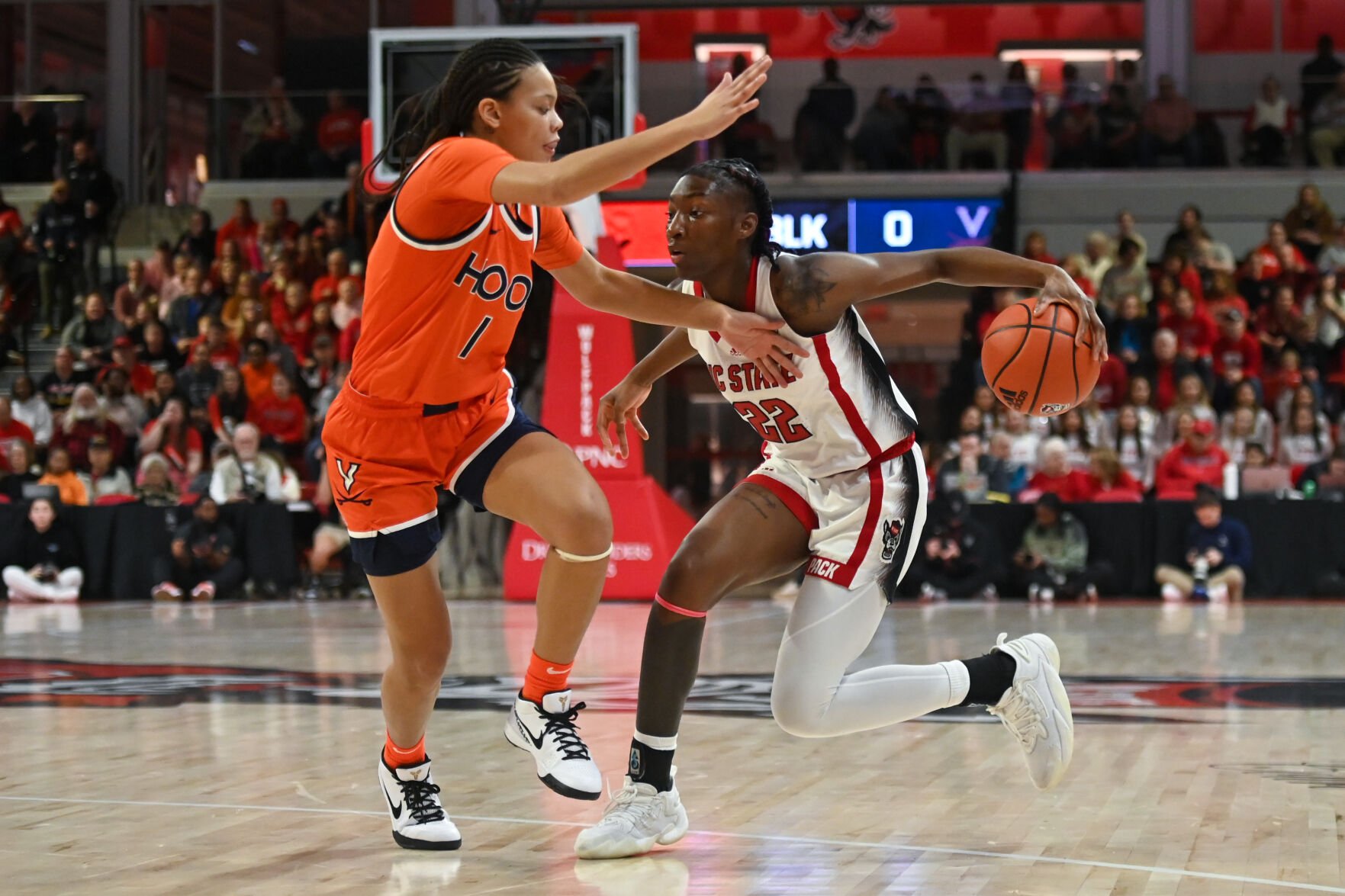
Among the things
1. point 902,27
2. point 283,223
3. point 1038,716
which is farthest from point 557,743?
point 902,27

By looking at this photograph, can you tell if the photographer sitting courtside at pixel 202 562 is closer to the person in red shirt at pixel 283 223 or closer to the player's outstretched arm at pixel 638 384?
the person in red shirt at pixel 283 223

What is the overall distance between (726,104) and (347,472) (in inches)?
52.6

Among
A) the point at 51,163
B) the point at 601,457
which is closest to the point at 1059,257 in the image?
the point at 601,457

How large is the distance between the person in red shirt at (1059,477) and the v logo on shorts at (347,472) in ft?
31.7

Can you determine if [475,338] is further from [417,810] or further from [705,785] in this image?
[705,785]

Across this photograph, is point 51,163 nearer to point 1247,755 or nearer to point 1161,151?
point 1161,151

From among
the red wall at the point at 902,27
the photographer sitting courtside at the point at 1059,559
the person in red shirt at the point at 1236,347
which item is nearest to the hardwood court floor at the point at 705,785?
the photographer sitting courtside at the point at 1059,559

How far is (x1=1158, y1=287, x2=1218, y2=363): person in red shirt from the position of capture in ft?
48.6

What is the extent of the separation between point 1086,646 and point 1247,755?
3670mm

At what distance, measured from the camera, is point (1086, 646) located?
29.8ft

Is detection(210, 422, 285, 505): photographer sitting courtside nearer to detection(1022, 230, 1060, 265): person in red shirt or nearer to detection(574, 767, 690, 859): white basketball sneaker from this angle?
detection(1022, 230, 1060, 265): person in red shirt

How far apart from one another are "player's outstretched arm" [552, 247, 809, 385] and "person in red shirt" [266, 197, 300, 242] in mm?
14135

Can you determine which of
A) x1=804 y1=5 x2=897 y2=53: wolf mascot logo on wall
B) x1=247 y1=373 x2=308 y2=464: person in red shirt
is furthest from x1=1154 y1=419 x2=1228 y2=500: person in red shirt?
x1=804 y1=5 x2=897 y2=53: wolf mascot logo on wall

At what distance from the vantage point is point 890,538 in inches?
163
